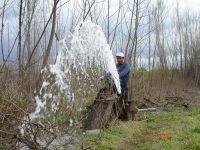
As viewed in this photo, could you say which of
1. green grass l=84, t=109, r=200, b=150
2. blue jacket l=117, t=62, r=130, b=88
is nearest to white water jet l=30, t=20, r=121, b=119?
blue jacket l=117, t=62, r=130, b=88

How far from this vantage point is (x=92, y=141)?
739 centimetres

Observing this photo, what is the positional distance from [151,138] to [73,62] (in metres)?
2.15

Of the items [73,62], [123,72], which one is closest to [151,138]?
[73,62]

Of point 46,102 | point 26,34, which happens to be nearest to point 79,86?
point 46,102

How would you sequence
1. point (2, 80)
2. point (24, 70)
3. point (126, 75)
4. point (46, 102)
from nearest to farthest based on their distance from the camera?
point (2, 80)
point (24, 70)
point (46, 102)
point (126, 75)

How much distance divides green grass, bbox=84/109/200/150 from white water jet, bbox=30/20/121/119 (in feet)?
3.10

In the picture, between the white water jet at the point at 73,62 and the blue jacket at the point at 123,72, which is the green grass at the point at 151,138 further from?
the blue jacket at the point at 123,72

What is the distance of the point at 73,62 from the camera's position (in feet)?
28.2

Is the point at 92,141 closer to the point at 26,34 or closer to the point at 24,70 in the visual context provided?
the point at 24,70

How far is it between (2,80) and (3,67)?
→ 1.18 feet

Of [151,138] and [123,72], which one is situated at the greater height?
[123,72]

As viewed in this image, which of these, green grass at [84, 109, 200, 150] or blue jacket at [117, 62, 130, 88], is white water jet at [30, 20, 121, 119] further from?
green grass at [84, 109, 200, 150]

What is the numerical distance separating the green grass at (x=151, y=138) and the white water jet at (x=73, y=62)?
0.95 metres

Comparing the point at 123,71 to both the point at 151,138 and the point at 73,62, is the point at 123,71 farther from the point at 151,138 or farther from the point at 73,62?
the point at 151,138
